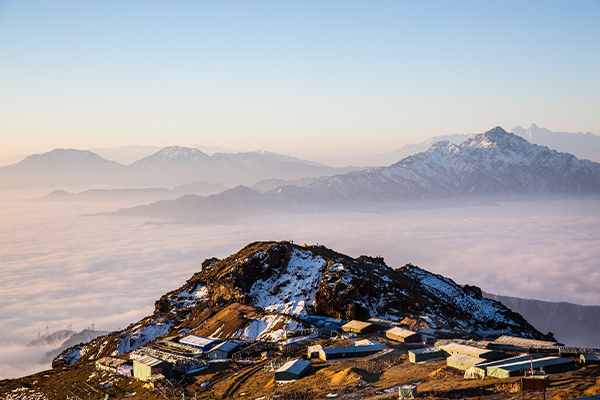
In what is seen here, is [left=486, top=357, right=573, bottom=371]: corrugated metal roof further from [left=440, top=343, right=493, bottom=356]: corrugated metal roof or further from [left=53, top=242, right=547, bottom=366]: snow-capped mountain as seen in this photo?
[left=53, top=242, right=547, bottom=366]: snow-capped mountain

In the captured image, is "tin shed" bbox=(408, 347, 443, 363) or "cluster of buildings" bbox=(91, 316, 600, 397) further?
"tin shed" bbox=(408, 347, 443, 363)

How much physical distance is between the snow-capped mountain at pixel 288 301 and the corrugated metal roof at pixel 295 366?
27.7 m

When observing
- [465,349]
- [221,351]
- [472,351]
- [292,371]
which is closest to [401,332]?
[465,349]

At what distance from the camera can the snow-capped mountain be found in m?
102

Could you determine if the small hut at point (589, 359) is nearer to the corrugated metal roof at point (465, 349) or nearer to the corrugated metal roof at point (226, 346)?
the corrugated metal roof at point (465, 349)

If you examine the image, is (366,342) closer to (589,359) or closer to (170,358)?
(589,359)

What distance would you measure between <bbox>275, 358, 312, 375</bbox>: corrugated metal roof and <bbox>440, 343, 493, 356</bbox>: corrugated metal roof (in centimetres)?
1870

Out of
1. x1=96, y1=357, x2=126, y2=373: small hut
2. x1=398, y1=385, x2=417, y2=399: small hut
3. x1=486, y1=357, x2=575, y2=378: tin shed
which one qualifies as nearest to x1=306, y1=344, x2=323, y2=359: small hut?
x1=398, y1=385, x2=417, y2=399: small hut

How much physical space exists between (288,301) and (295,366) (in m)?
52.8

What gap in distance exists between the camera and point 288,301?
11306 cm

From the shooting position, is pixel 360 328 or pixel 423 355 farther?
pixel 360 328

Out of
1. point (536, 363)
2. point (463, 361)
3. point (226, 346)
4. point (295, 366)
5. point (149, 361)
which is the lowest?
point (226, 346)

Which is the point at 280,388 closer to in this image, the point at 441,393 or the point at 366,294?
the point at 441,393

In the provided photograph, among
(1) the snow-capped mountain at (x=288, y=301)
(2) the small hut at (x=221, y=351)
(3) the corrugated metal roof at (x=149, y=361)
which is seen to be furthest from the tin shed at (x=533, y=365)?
(3) the corrugated metal roof at (x=149, y=361)
